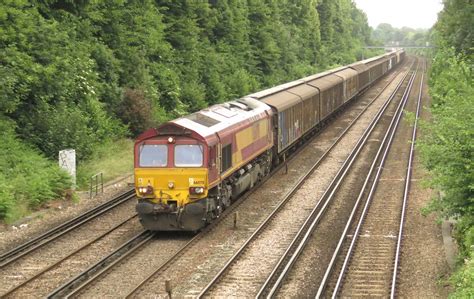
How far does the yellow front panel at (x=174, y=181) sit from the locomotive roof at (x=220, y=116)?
46.4 inches

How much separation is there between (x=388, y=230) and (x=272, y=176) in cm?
950

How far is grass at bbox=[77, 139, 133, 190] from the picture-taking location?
28.1 metres

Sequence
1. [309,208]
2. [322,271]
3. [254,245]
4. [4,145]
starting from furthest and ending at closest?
[4,145]
[309,208]
[254,245]
[322,271]

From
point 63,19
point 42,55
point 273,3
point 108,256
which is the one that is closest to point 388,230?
point 108,256

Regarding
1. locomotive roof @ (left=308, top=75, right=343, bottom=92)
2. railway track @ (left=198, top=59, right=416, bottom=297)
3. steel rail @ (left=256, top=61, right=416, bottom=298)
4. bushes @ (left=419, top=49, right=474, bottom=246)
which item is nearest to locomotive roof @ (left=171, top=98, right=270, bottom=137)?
railway track @ (left=198, top=59, right=416, bottom=297)

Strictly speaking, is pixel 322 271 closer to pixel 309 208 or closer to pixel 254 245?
pixel 254 245

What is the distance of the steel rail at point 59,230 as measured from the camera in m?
18.4

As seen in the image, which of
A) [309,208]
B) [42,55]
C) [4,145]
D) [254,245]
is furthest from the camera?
[42,55]

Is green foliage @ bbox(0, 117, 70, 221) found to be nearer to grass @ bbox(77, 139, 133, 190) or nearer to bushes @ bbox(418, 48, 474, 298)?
grass @ bbox(77, 139, 133, 190)

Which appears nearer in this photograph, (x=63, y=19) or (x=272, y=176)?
(x=272, y=176)

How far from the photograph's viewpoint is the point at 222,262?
695 inches

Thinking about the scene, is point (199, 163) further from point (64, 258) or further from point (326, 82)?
point (326, 82)

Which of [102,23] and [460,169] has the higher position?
[102,23]

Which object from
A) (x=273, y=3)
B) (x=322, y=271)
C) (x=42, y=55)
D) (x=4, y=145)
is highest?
(x=273, y=3)
